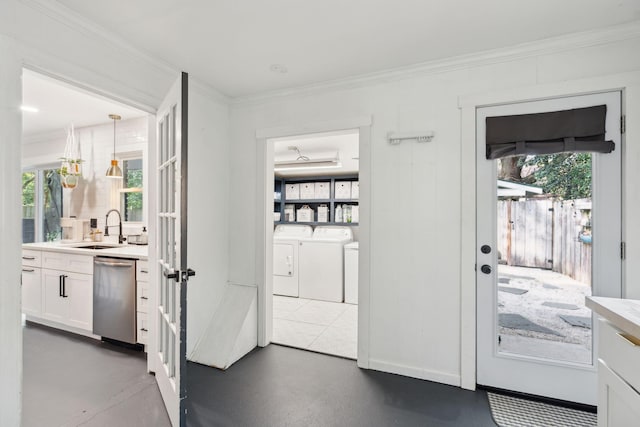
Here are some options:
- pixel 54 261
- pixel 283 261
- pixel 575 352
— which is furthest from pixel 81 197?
pixel 575 352

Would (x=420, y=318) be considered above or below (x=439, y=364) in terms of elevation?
above

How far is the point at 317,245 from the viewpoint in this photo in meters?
4.59

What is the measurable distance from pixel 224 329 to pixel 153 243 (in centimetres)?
99

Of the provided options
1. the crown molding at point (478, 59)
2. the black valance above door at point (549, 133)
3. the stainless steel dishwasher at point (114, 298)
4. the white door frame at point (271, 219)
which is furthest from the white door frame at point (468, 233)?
the stainless steel dishwasher at point (114, 298)

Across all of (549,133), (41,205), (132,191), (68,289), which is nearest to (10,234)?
(68,289)

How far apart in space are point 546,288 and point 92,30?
340cm

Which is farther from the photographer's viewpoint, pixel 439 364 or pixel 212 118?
pixel 212 118

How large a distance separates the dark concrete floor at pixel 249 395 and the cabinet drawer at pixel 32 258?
1.05 meters

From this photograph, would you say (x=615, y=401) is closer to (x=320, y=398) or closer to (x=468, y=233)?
(x=468, y=233)

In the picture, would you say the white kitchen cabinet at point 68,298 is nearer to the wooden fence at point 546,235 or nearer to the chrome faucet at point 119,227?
the chrome faucet at point 119,227

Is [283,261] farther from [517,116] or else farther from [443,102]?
[517,116]

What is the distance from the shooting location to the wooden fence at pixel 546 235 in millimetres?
2053

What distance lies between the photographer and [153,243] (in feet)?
8.01

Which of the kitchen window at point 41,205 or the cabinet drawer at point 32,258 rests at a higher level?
the kitchen window at point 41,205
